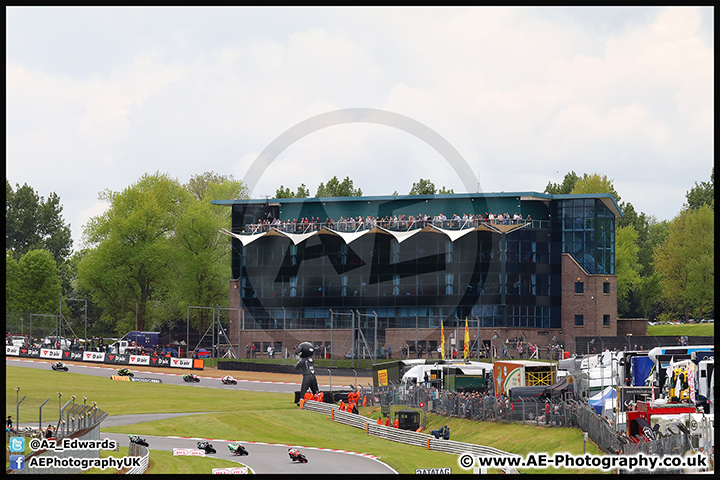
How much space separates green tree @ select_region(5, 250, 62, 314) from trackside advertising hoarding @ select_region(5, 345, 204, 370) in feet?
104

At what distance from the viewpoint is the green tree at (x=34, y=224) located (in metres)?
147

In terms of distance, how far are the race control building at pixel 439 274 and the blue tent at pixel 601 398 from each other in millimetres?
44596

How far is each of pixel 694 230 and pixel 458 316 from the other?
41521 millimetres

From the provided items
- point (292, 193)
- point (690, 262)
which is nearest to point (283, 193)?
point (292, 193)

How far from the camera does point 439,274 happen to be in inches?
3524

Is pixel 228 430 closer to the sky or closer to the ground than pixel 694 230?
closer to the ground

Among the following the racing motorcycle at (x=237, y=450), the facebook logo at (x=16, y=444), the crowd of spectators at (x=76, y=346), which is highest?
the facebook logo at (x=16, y=444)

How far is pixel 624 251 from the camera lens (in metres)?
124

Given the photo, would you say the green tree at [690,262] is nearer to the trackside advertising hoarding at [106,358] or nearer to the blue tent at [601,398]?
the trackside advertising hoarding at [106,358]

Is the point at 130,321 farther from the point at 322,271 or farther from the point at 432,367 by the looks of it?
the point at 432,367

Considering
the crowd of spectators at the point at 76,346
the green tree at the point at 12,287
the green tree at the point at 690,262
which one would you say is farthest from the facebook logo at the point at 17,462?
the green tree at the point at 690,262

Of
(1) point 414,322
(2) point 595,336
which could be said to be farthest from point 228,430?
(2) point 595,336

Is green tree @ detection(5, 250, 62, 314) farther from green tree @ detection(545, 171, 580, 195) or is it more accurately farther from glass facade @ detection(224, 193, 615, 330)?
green tree @ detection(545, 171, 580, 195)

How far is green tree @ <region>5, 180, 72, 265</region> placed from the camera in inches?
5787
